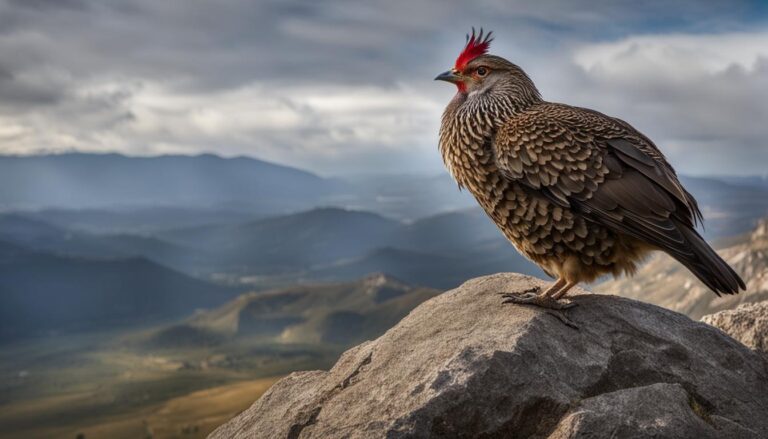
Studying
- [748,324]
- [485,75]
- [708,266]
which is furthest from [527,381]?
[748,324]

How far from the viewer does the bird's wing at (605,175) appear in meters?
9.94

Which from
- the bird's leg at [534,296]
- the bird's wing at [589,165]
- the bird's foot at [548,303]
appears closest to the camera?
the bird's wing at [589,165]

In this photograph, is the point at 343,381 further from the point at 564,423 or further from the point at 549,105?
the point at 549,105

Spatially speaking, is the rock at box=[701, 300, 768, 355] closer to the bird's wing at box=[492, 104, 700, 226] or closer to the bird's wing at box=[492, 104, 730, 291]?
the bird's wing at box=[492, 104, 700, 226]

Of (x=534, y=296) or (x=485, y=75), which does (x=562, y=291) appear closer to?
(x=534, y=296)

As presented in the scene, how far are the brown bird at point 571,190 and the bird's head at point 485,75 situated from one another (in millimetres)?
60

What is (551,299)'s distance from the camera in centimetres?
1085

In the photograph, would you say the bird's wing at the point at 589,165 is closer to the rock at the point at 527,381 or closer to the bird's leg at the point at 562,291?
the bird's leg at the point at 562,291

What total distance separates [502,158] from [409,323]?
323 centimetres

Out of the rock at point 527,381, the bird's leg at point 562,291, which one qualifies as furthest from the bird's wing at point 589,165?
the rock at point 527,381

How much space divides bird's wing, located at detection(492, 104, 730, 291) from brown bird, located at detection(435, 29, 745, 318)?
15mm

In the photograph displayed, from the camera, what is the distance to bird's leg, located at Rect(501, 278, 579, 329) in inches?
417

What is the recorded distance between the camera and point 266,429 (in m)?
10.8

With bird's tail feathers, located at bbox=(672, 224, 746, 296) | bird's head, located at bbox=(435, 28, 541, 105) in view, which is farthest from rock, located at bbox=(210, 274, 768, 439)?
bird's head, located at bbox=(435, 28, 541, 105)
